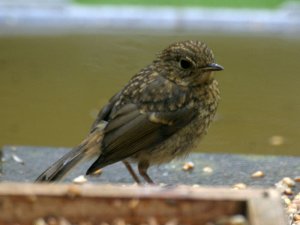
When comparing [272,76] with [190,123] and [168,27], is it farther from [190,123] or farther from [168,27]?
[190,123]

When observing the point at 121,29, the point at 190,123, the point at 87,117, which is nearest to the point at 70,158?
the point at 190,123

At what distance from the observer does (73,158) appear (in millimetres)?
4750

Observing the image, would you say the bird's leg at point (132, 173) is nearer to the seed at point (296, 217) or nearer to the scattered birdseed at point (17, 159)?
the scattered birdseed at point (17, 159)

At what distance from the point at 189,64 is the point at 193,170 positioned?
83 centimetres

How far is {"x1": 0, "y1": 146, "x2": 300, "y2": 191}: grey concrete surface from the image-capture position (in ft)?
17.7

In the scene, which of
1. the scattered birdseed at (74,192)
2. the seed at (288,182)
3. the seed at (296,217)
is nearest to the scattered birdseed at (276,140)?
the seed at (288,182)

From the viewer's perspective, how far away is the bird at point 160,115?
4.87m

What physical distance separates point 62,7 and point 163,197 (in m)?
9.83

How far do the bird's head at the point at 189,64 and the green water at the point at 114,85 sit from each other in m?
2.46

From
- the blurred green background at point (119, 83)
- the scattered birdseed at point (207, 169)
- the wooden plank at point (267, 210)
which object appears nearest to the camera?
the wooden plank at point (267, 210)

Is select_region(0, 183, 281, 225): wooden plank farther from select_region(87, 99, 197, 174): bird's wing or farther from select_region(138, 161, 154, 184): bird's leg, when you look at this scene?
select_region(138, 161, 154, 184): bird's leg

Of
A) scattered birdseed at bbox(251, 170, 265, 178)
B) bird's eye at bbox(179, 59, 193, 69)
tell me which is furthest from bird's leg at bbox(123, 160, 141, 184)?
scattered birdseed at bbox(251, 170, 265, 178)

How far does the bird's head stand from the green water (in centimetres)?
246

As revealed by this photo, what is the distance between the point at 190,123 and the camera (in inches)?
198
